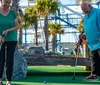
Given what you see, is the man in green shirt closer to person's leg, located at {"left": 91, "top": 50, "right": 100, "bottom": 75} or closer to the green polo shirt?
the green polo shirt

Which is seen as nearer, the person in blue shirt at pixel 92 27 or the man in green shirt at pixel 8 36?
the man in green shirt at pixel 8 36

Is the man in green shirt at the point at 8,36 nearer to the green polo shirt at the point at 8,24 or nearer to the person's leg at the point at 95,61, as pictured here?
the green polo shirt at the point at 8,24

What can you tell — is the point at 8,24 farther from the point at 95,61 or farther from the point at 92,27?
the point at 95,61

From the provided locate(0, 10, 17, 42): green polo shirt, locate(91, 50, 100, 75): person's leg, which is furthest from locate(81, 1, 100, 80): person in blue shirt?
locate(0, 10, 17, 42): green polo shirt

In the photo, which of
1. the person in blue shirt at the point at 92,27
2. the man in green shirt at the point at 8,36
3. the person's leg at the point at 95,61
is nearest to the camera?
the man in green shirt at the point at 8,36

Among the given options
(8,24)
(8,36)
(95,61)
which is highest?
(8,24)

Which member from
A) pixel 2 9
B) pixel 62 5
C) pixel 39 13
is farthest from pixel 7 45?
pixel 62 5

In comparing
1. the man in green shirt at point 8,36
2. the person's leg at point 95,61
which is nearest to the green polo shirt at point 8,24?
the man in green shirt at point 8,36

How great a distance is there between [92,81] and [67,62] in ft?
7.85

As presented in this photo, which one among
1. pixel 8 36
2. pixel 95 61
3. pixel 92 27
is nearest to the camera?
pixel 8 36

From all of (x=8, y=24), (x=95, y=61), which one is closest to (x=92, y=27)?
(x=95, y=61)

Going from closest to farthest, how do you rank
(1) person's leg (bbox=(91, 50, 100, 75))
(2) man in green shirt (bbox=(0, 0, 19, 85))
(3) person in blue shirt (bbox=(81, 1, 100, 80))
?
1. (2) man in green shirt (bbox=(0, 0, 19, 85))
2. (3) person in blue shirt (bbox=(81, 1, 100, 80))
3. (1) person's leg (bbox=(91, 50, 100, 75))

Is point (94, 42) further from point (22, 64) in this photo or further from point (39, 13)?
point (39, 13)

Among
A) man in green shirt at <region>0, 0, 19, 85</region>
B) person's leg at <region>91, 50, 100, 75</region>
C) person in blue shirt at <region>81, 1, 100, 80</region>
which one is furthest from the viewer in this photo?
Result: person's leg at <region>91, 50, 100, 75</region>
